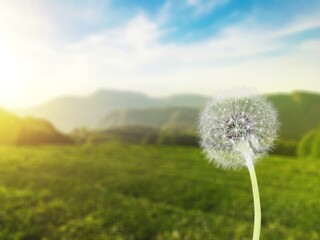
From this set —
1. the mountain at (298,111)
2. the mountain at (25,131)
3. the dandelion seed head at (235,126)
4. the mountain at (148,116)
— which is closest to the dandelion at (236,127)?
the dandelion seed head at (235,126)

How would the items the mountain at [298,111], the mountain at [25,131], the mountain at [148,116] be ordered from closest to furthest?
1. the mountain at [25,131]
2. the mountain at [298,111]
3. the mountain at [148,116]

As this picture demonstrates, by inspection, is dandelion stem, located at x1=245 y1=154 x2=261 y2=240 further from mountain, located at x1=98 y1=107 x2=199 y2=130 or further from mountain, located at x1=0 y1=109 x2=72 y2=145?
mountain, located at x1=98 y1=107 x2=199 y2=130

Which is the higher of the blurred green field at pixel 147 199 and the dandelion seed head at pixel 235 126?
the dandelion seed head at pixel 235 126

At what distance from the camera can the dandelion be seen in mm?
3461

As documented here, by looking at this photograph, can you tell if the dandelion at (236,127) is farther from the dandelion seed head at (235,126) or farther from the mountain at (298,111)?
the mountain at (298,111)

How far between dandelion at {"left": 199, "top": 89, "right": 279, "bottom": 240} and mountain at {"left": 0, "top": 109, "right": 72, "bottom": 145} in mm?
21647

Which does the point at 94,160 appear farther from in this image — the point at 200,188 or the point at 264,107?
the point at 264,107

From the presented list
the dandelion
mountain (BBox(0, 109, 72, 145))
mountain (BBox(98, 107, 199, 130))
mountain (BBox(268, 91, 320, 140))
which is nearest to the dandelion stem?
A: the dandelion

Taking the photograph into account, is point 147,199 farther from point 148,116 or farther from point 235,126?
point 148,116

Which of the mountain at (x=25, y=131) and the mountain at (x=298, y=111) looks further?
the mountain at (x=298, y=111)

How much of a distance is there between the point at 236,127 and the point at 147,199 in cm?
764

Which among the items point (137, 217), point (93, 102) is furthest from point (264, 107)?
point (93, 102)

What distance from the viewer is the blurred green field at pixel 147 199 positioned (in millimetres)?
8656

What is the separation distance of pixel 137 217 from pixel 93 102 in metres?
91.5
